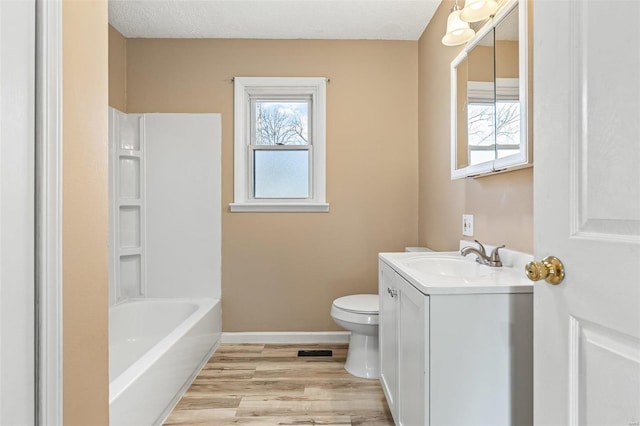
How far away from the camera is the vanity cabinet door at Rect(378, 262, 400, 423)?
1.55 m

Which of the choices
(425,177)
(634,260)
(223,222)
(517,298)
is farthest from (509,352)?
(223,222)

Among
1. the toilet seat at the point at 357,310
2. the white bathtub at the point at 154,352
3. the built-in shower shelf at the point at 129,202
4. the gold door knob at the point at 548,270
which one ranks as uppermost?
the built-in shower shelf at the point at 129,202

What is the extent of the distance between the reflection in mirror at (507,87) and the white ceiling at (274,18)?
1.03 m

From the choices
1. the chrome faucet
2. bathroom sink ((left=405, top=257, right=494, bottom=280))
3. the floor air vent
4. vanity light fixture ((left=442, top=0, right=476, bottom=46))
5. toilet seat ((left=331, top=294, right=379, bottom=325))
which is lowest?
the floor air vent

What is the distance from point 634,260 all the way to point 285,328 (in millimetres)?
2534

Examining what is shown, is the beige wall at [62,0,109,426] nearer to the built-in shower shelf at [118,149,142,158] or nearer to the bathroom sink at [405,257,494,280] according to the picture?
the bathroom sink at [405,257,494,280]

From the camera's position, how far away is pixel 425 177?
104 inches

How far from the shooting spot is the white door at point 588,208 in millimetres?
593

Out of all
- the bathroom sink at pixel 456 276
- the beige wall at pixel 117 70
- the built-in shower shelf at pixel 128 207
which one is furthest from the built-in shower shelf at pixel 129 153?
the bathroom sink at pixel 456 276

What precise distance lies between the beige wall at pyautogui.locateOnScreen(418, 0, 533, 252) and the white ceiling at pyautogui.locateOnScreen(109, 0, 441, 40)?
0.21m

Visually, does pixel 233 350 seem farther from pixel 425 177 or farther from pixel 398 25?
pixel 398 25

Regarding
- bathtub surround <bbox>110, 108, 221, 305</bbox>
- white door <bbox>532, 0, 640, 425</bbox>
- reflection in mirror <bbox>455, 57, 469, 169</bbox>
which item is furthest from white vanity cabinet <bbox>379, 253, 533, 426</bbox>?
bathtub surround <bbox>110, 108, 221, 305</bbox>

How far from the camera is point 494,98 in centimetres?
154

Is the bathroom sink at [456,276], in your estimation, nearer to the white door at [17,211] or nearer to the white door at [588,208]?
the white door at [588,208]
